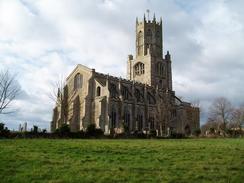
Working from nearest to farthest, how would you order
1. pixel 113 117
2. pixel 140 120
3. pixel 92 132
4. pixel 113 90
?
pixel 92 132 → pixel 113 117 → pixel 113 90 → pixel 140 120

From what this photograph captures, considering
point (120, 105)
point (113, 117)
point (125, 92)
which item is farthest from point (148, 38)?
point (113, 117)

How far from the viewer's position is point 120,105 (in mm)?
59906

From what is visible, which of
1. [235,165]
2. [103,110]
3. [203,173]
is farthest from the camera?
[103,110]

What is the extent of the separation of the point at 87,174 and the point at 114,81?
55.2 metres

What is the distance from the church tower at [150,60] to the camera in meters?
82.4

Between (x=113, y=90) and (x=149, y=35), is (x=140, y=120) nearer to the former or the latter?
(x=113, y=90)

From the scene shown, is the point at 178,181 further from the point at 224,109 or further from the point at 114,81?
the point at 224,109

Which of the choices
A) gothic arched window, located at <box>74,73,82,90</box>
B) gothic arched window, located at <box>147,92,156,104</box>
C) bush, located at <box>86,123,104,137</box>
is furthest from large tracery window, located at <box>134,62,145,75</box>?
bush, located at <box>86,123,104,137</box>

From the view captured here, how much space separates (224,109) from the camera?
70.1 meters

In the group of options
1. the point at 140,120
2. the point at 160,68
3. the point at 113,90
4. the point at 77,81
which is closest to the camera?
the point at 113,90

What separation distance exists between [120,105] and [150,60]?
1012 inches

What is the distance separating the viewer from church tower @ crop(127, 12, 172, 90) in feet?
270

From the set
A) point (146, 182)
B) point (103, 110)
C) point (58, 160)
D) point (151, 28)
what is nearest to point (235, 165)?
point (146, 182)

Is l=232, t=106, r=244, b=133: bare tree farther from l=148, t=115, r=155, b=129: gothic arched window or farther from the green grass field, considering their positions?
the green grass field
